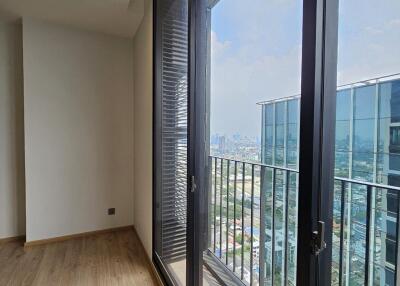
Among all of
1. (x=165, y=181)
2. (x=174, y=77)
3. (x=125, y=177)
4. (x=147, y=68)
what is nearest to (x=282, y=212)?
(x=165, y=181)

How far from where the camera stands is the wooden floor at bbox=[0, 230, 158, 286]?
220 centimetres

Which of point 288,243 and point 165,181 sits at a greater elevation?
point 165,181

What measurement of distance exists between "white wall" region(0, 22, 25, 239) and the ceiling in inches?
10.8

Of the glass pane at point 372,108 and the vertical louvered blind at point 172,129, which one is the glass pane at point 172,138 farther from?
the glass pane at point 372,108

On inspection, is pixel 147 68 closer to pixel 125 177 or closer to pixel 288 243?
pixel 125 177

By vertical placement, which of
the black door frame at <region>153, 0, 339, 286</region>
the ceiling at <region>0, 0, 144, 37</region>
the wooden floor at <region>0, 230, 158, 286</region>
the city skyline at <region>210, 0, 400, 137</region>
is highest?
the ceiling at <region>0, 0, 144, 37</region>

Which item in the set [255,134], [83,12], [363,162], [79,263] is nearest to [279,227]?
[255,134]

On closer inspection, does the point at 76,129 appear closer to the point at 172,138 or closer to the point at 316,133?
the point at 172,138

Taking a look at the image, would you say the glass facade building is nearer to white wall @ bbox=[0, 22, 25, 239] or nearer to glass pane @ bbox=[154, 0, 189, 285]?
glass pane @ bbox=[154, 0, 189, 285]

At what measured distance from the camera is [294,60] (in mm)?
1239

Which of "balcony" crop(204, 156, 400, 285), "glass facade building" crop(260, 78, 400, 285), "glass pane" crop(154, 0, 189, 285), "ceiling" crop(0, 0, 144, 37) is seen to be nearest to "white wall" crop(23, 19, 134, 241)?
"ceiling" crop(0, 0, 144, 37)

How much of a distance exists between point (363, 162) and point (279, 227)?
1.08 metres

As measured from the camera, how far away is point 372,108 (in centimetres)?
85

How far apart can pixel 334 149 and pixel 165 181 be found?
168 cm
